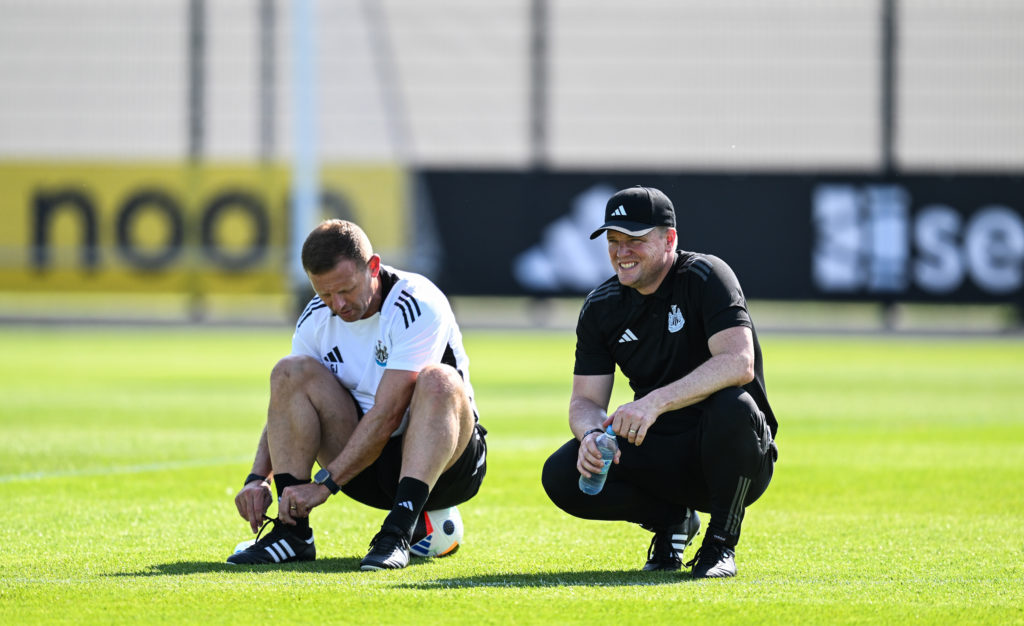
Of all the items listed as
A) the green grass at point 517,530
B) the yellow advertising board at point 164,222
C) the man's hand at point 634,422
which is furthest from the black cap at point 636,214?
the yellow advertising board at point 164,222

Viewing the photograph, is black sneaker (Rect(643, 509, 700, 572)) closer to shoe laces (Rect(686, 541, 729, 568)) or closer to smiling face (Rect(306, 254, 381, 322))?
shoe laces (Rect(686, 541, 729, 568))

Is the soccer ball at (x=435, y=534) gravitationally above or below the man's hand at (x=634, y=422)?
below

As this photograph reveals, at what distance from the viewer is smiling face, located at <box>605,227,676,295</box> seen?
19.3 ft

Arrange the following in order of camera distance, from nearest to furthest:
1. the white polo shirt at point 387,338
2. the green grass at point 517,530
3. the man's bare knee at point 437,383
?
the green grass at point 517,530 < the man's bare knee at point 437,383 < the white polo shirt at point 387,338

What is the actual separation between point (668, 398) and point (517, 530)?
5.63 feet

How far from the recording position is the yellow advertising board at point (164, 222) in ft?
95.3

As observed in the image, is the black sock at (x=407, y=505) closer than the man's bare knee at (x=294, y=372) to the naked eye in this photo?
Yes

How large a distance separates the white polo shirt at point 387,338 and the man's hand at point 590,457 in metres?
0.67

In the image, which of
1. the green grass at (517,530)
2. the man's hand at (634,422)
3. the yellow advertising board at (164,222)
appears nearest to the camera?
the green grass at (517,530)

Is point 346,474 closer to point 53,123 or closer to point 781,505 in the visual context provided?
point 781,505

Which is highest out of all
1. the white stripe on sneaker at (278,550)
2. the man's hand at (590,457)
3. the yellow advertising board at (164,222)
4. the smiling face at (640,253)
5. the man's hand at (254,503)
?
the smiling face at (640,253)

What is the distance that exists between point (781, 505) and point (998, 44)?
25007mm

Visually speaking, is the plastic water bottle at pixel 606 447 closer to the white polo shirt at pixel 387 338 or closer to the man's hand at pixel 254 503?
the white polo shirt at pixel 387 338

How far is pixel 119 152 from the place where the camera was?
3347 centimetres
